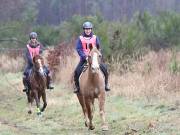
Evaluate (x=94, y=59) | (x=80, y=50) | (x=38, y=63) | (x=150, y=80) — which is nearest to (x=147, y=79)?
(x=150, y=80)

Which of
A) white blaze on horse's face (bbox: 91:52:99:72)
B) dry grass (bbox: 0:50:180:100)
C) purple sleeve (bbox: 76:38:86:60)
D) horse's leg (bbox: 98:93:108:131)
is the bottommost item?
dry grass (bbox: 0:50:180:100)

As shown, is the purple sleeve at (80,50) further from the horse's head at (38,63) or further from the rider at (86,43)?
the horse's head at (38,63)

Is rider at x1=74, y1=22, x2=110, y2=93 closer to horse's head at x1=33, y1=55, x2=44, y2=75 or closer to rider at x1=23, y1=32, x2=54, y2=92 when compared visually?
horse's head at x1=33, y1=55, x2=44, y2=75

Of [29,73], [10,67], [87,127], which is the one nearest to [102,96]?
[87,127]

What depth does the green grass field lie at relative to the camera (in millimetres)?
13281

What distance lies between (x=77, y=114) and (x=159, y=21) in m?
16.7

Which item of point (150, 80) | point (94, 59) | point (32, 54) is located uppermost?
point (94, 59)

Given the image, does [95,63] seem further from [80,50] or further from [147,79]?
[147,79]

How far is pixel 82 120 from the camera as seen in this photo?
16.2 m

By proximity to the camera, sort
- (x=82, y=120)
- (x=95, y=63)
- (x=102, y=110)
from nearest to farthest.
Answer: (x=95, y=63), (x=102, y=110), (x=82, y=120)

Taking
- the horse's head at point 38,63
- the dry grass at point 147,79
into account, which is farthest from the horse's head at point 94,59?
the dry grass at point 147,79

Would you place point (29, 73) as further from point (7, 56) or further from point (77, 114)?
point (7, 56)

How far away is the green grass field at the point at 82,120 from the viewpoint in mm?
13281

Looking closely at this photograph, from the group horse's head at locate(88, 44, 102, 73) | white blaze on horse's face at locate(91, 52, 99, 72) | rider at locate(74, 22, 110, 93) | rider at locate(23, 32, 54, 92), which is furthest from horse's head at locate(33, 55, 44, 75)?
white blaze on horse's face at locate(91, 52, 99, 72)
